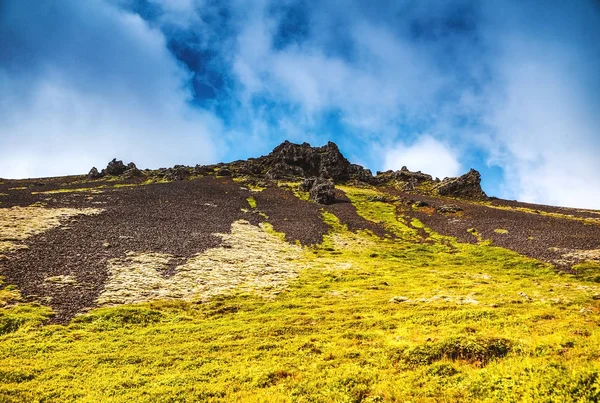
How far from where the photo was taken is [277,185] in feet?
460

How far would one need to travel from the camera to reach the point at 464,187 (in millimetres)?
148375

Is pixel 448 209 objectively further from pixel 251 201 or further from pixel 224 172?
pixel 224 172

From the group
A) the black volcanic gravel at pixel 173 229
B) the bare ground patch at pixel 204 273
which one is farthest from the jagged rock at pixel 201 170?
the bare ground patch at pixel 204 273

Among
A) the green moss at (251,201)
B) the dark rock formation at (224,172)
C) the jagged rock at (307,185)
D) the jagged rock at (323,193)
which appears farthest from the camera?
the dark rock formation at (224,172)

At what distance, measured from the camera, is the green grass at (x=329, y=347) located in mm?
13750

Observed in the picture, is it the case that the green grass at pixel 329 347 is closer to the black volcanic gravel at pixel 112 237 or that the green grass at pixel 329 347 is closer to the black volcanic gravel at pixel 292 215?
the black volcanic gravel at pixel 112 237

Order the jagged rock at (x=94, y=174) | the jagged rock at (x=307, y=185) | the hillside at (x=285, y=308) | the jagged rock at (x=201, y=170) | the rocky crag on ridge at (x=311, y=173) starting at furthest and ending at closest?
the jagged rock at (x=201, y=170) → the jagged rock at (x=94, y=174) → the rocky crag on ridge at (x=311, y=173) → the jagged rock at (x=307, y=185) → the hillside at (x=285, y=308)

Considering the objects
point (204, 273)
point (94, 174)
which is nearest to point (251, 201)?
point (204, 273)

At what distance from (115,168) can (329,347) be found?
17471 cm

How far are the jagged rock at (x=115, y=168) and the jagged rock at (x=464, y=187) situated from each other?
16120 cm

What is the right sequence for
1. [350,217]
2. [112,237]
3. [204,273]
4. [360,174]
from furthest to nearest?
1. [360,174]
2. [350,217]
3. [112,237]
4. [204,273]

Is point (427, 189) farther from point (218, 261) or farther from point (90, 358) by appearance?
point (90, 358)

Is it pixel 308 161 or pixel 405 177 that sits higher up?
pixel 308 161

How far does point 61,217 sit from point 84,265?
3140cm
